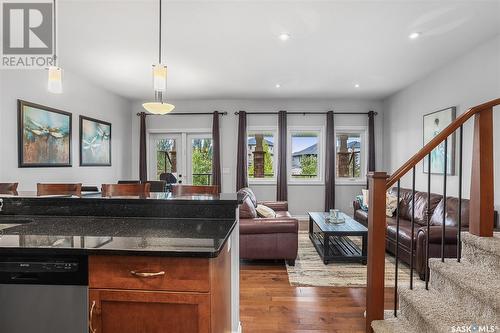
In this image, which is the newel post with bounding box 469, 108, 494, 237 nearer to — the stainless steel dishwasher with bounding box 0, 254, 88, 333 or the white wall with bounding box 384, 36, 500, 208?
the white wall with bounding box 384, 36, 500, 208

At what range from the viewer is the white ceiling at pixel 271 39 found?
269 centimetres

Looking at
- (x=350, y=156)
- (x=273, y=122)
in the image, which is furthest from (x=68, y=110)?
(x=350, y=156)

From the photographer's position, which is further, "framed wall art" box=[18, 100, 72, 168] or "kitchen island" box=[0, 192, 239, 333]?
"framed wall art" box=[18, 100, 72, 168]

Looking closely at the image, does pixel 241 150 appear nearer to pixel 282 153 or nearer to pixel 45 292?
pixel 282 153

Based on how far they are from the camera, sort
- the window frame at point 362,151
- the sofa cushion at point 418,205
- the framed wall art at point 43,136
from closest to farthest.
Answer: the framed wall art at point 43,136, the sofa cushion at point 418,205, the window frame at point 362,151

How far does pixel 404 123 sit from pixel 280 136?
8.19 feet

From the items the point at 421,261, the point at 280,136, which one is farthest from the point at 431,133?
the point at 280,136

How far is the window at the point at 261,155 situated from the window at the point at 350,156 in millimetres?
1538

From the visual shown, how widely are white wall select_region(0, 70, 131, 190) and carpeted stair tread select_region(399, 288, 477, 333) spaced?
14.8 feet

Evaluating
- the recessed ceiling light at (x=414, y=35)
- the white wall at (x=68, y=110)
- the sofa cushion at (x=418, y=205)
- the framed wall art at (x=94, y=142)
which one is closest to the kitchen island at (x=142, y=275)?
the white wall at (x=68, y=110)

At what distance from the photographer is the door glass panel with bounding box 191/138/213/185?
21.5ft

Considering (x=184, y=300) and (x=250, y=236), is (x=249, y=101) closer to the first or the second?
(x=250, y=236)
